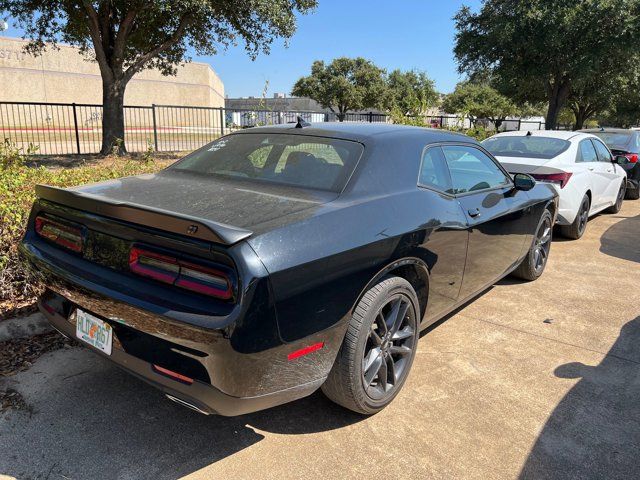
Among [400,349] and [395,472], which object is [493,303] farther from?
[395,472]

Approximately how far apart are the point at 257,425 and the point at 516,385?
171cm

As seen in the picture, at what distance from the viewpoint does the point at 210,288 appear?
81.7 inches

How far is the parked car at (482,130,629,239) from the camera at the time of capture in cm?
634

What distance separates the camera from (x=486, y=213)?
374 cm

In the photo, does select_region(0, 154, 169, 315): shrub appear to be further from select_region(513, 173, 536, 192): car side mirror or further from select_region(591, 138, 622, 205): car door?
select_region(591, 138, 622, 205): car door

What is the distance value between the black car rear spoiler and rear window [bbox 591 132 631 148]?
35.0 ft

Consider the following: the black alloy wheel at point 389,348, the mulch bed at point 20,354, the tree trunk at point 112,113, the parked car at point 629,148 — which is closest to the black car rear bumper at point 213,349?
the black alloy wheel at point 389,348

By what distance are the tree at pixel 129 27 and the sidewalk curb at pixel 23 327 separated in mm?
9482

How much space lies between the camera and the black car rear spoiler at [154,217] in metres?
2.04

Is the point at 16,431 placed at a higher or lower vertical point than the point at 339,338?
lower

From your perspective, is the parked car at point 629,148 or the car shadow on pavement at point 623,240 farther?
the parked car at point 629,148

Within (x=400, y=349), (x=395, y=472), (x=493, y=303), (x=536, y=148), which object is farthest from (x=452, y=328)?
(x=536, y=148)

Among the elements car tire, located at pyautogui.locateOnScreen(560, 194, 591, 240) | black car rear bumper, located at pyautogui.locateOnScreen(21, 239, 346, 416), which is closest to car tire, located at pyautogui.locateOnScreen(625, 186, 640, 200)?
car tire, located at pyautogui.locateOnScreen(560, 194, 591, 240)

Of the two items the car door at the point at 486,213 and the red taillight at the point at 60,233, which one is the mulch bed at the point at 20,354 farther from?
the car door at the point at 486,213
